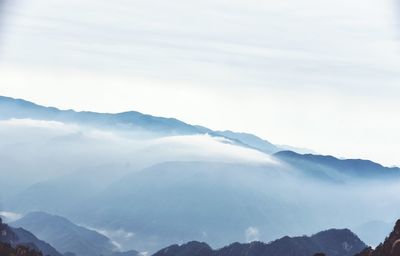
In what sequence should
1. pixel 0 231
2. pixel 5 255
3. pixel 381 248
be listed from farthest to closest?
pixel 0 231, pixel 5 255, pixel 381 248

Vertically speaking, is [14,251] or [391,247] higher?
[391,247]

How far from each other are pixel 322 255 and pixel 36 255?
37.5 meters

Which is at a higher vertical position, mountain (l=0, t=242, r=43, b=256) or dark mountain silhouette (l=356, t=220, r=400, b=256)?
dark mountain silhouette (l=356, t=220, r=400, b=256)

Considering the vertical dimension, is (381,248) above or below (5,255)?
above

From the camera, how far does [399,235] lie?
79.2 metres

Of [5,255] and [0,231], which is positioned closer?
[5,255]

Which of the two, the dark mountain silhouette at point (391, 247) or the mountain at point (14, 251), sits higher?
the dark mountain silhouette at point (391, 247)

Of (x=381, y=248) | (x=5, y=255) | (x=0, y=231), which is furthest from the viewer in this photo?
(x=0, y=231)

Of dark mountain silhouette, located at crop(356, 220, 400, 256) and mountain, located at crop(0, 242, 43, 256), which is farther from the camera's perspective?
mountain, located at crop(0, 242, 43, 256)

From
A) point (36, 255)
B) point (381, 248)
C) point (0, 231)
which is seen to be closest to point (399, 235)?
point (381, 248)

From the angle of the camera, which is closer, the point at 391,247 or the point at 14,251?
the point at 391,247

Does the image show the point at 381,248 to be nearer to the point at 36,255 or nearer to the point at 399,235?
the point at 399,235

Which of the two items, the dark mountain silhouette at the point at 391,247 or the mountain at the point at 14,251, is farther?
the mountain at the point at 14,251

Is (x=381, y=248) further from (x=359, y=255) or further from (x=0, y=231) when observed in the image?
(x=0, y=231)
